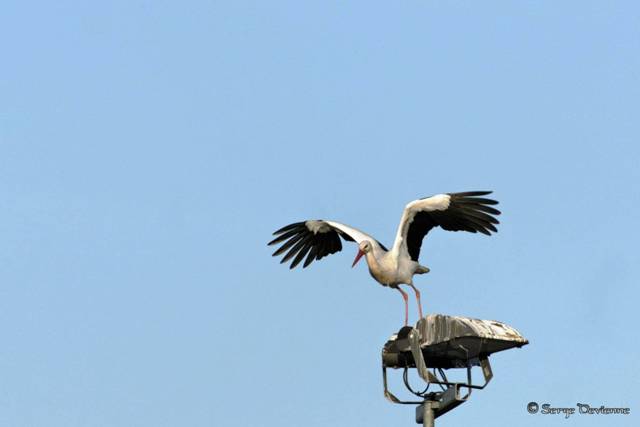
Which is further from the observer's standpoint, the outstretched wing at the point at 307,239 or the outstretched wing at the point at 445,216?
A: the outstretched wing at the point at 307,239

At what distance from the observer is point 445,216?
758 inches

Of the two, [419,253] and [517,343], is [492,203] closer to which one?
[419,253]

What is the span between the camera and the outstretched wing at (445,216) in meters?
18.8

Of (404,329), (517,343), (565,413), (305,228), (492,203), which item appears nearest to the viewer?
(517,343)

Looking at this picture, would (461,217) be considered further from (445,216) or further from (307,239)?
(307,239)

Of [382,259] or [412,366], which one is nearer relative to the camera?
[412,366]

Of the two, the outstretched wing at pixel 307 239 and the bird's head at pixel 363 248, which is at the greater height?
the outstretched wing at pixel 307 239

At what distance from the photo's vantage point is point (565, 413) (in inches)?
555

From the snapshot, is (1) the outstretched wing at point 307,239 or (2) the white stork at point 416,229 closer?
(2) the white stork at point 416,229

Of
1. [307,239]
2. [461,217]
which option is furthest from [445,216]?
[307,239]

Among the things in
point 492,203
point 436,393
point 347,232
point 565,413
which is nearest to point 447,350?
point 436,393

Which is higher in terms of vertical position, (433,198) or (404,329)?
(433,198)

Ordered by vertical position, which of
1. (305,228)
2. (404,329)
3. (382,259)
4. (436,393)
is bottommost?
(436,393)

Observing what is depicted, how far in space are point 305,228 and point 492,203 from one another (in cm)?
388
